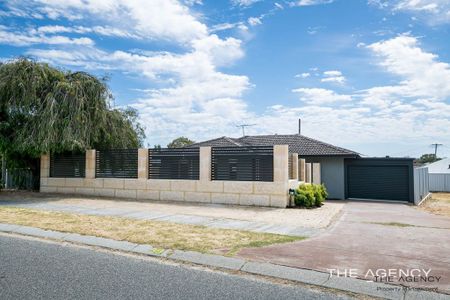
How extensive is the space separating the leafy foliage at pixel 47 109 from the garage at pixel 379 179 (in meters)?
15.1

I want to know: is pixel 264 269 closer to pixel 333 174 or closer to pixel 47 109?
pixel 47 109

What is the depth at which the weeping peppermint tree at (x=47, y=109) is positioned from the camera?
1433 centimetres

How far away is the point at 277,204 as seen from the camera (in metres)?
12.3

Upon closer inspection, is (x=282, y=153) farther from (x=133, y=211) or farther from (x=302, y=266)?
(x=302, y=266)

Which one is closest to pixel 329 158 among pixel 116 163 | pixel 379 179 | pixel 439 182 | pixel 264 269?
pixel 379 179

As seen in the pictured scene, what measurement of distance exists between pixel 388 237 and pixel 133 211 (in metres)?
7.30

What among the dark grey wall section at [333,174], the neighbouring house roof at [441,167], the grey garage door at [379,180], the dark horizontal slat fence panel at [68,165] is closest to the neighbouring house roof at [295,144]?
the dark grey wall section at [333,174]

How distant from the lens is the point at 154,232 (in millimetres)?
7508

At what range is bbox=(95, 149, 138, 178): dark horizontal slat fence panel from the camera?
15.0 metres

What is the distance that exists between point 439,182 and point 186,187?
3286 cm

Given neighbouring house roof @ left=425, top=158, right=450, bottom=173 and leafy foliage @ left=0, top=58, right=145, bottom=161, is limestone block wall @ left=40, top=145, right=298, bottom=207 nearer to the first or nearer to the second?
leafy foliage @ left=0, top=58, right=145, bottom=161

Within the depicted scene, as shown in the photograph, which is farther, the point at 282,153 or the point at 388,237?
the point at 282,153

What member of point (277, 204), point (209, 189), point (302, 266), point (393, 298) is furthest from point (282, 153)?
point (393, 298)

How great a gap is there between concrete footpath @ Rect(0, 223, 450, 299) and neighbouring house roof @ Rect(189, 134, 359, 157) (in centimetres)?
1518
